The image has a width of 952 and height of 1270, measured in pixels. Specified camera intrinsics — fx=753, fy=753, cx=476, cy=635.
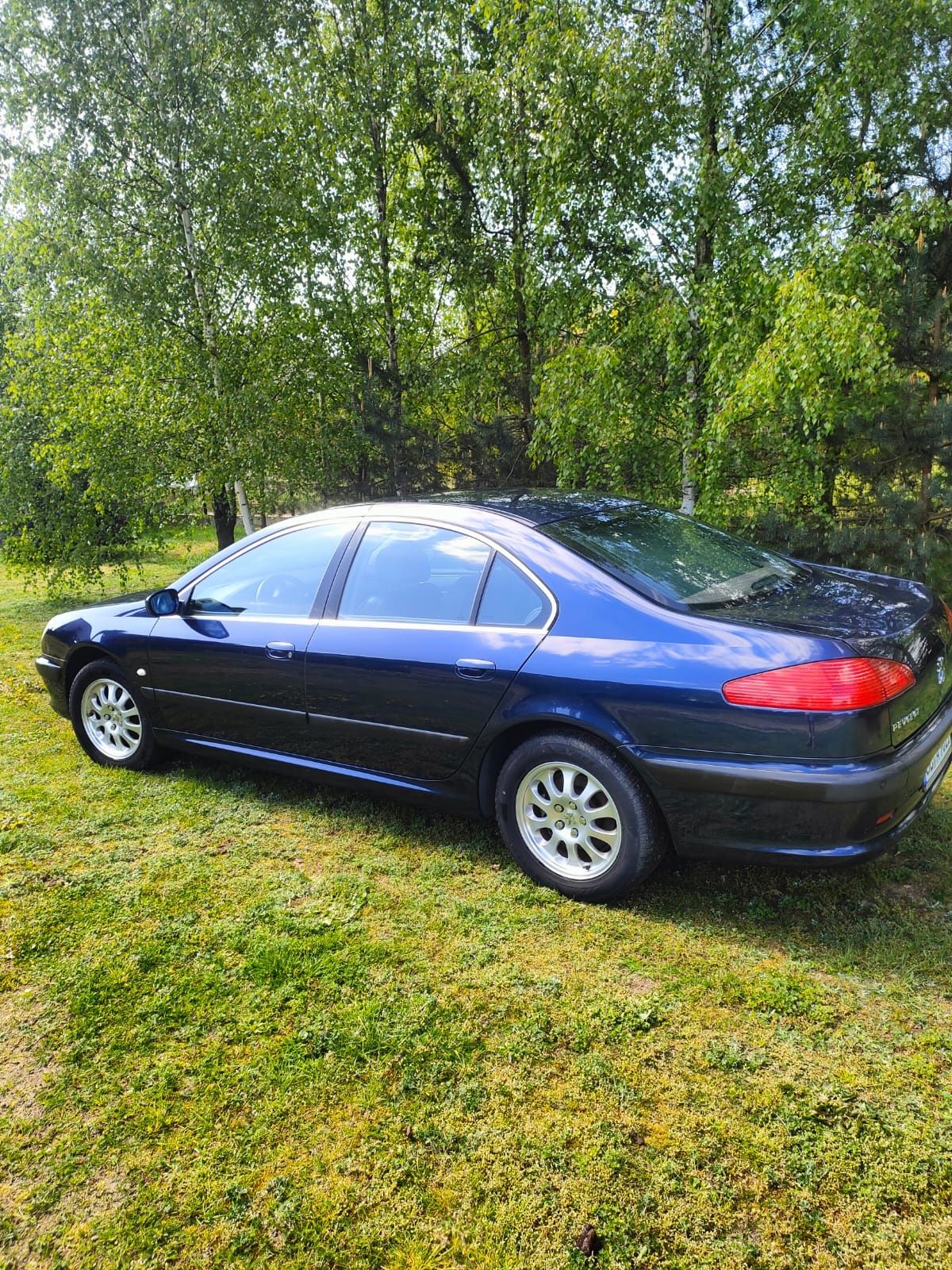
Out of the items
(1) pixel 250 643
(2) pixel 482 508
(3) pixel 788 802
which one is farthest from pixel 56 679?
(3) pixel 788 802

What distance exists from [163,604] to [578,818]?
8.04ft

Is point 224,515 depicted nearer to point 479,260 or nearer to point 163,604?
point 479,260

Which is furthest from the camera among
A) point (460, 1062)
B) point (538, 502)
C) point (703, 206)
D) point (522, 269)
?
point (522, 269)

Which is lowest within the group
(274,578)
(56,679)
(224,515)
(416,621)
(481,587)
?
(56,679)

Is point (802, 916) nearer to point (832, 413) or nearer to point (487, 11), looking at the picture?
point (832, 413)

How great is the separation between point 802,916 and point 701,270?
7.32 m

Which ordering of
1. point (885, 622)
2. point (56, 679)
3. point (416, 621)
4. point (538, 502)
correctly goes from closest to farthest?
point (885, 622), point (416, 621), point (538, 502), point (56, 679)

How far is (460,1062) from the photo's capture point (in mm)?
2078

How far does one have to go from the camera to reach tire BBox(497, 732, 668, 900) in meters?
2.65

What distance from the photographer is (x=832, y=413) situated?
6.54 m

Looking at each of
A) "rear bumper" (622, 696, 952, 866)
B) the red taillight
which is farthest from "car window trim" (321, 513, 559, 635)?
the red taillight

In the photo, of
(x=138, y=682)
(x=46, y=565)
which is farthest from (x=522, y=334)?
(x=138, y=682)

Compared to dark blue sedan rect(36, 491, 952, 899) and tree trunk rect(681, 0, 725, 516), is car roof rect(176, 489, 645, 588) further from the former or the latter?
tree trunk rect(681, 0, 725, 516)

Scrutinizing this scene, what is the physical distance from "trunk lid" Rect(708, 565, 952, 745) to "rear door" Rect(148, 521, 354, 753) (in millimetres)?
1917
